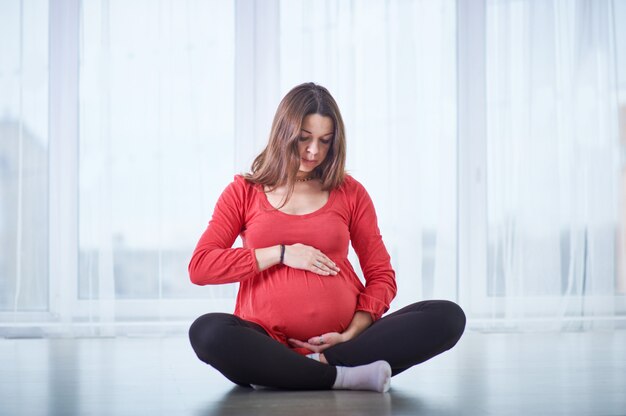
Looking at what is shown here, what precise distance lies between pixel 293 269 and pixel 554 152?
2.26 metres

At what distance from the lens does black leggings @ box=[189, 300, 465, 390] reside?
186 centimetres

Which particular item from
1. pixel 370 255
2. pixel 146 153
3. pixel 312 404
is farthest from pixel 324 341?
pixel 146 153

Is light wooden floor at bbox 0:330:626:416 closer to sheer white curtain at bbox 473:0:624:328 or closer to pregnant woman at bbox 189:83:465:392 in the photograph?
pregnant woman at bbox 189:83:465:392

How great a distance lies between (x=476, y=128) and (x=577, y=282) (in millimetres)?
994

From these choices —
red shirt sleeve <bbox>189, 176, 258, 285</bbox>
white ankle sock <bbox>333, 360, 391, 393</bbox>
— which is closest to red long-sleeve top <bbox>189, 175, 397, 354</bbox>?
red shirt sleeve <bbox>189, 176, 258, 285</bbox>

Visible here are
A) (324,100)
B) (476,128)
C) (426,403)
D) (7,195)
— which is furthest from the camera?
(476,128)

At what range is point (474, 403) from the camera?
1814 mm

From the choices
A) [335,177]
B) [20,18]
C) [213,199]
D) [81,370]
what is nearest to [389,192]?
[213,199]

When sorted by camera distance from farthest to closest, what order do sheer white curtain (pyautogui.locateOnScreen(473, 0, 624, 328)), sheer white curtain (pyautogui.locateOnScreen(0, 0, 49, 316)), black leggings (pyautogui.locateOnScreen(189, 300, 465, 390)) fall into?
sheer white curtain (pyautogui.locateOnScreen(473, 0, 624, 328))
sheer white curtain (pyautogui.locateOnScreen(0, 0, 49, 316))
black leggings (pyautogui.locateOnScreen(189, 300, 465, 390))

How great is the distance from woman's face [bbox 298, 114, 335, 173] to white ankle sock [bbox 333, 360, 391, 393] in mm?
642

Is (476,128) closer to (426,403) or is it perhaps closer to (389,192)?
(389,192)

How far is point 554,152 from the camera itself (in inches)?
149

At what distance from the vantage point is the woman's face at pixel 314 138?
212 cm

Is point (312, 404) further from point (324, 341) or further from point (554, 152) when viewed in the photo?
point (554, 152)
